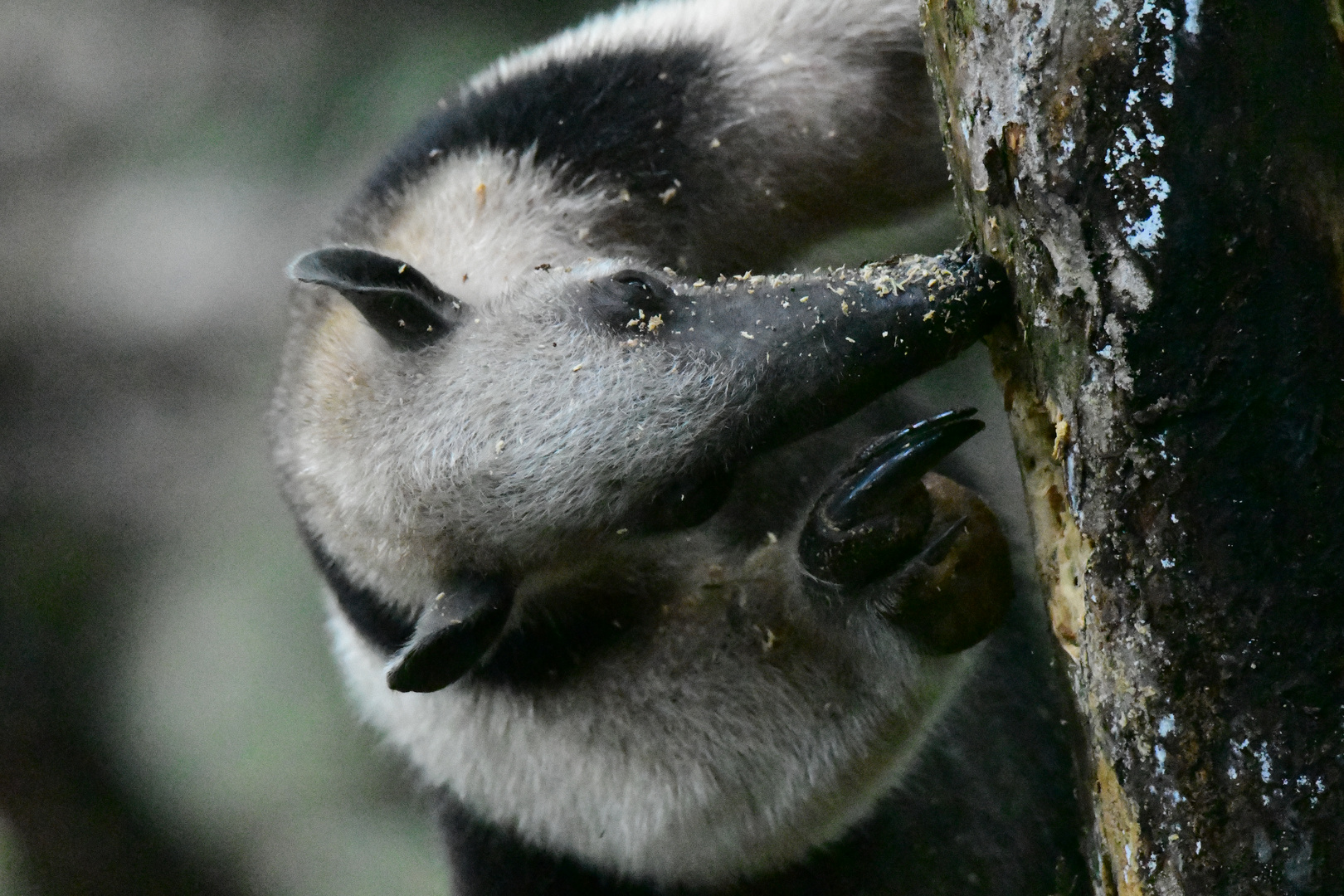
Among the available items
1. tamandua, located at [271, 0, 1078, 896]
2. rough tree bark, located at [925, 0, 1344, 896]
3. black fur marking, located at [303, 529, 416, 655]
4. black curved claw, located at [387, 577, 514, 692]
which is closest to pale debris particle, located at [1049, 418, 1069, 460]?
rough tree bark, located at [925, 0, 1344, 896]

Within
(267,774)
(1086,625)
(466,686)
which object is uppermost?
(1086,625)

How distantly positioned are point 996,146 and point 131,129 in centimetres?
456

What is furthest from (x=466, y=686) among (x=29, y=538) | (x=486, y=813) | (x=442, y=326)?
(x=29, y=538)

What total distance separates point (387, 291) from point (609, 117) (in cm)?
65

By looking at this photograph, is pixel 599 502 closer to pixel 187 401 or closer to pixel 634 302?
pixel 634 302

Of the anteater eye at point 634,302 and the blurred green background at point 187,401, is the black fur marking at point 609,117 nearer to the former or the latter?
the anteater eye at point 634,302

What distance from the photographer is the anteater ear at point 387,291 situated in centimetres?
196

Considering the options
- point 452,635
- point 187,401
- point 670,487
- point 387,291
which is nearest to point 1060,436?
point 670,487

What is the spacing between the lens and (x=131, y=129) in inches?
195

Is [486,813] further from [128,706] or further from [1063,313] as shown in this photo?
[128,706]

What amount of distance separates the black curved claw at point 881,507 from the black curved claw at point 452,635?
560mm

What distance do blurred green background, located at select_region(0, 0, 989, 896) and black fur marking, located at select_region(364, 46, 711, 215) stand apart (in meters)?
2.10

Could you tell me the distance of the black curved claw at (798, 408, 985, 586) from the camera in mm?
1774

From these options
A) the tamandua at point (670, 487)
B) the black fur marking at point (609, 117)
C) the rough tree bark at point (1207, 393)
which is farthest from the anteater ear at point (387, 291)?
the rough tree bark at point (1207, 393)
